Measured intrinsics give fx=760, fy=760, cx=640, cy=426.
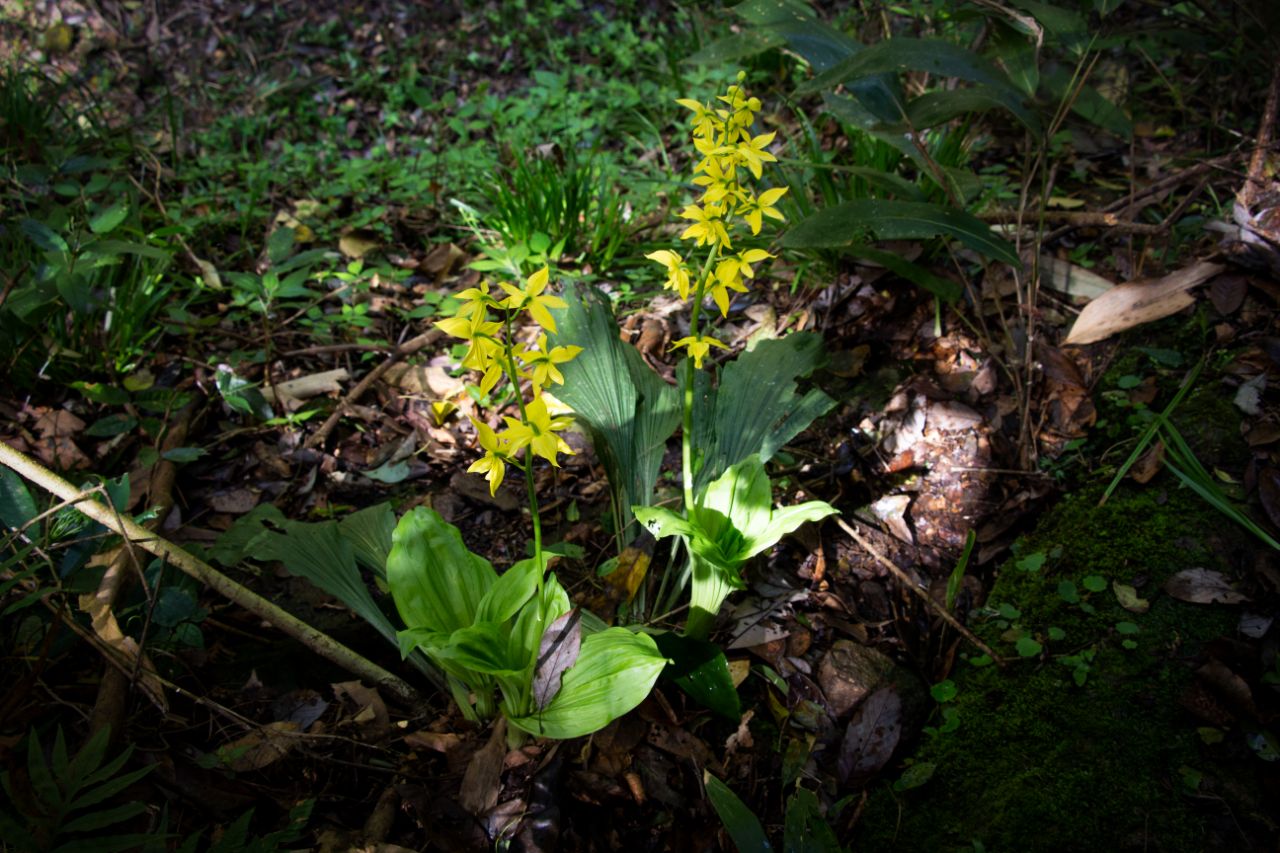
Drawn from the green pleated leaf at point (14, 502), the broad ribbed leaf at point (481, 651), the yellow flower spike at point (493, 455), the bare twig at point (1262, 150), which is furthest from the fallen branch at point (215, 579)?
the bare twig at point (1262, 150)

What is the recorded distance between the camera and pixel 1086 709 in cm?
170

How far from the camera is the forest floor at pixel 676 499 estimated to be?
1.59 m

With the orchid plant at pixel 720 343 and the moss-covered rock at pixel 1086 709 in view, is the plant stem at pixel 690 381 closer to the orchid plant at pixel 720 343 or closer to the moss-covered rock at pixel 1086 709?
the orchid plant at pixel 720 343

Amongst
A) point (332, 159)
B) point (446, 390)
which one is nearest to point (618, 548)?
point (446, 390)

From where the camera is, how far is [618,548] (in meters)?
2.22

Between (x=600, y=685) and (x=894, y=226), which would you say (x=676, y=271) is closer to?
(x=894, y=226)

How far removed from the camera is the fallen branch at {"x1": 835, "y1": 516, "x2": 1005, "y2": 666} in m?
1.88

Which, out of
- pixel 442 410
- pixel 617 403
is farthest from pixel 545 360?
pixel 442 410

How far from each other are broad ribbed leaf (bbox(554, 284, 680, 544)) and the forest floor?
19 cm

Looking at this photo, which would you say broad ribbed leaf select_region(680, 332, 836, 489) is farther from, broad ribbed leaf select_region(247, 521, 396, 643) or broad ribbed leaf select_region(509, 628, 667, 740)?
broad ribbed leaf select_region(247, 521, 396, 643)

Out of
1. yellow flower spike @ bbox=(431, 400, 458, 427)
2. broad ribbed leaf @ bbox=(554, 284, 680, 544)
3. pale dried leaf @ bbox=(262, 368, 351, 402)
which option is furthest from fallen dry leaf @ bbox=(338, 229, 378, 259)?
broad ribbed leaf @ bbox=(554, 284, 680, 544)

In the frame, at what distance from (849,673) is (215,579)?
5.05 feet

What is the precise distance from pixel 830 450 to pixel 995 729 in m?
0.96

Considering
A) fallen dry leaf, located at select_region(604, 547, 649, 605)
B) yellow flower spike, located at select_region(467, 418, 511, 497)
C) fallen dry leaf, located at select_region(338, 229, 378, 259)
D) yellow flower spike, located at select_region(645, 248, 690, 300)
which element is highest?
yellow flower spike, located at select_region(645, 248, 690, 300)
